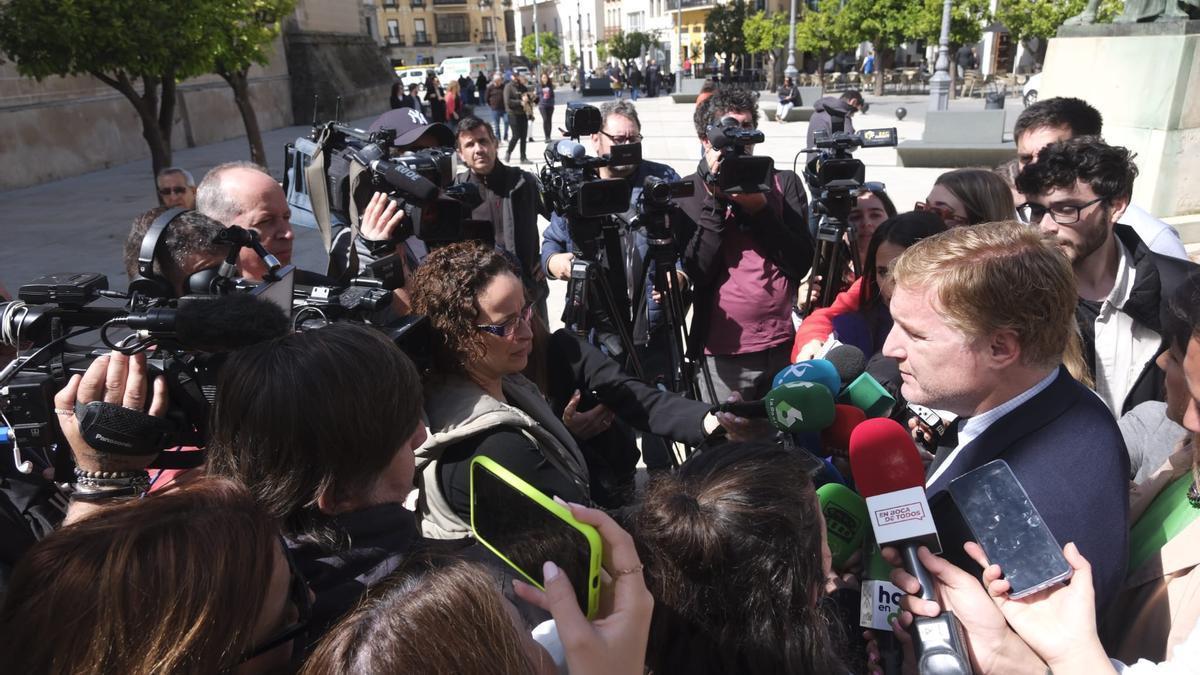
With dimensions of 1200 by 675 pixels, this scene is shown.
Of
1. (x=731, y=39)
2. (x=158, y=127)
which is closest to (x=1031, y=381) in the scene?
(x=158, y=127)

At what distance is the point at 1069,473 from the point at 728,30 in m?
42.6

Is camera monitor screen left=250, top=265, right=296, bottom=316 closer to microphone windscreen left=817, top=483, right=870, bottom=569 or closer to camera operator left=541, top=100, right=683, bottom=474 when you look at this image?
microphone windscreen left=817, top=483, right=870, bottom=569

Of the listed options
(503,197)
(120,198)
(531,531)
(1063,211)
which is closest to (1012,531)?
(531,531)

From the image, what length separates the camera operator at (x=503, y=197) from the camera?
4129 mm

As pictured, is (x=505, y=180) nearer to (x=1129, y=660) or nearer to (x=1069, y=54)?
(x=1129, y=660)

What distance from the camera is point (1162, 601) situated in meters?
1.45

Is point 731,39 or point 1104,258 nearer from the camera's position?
A: point 1104,258

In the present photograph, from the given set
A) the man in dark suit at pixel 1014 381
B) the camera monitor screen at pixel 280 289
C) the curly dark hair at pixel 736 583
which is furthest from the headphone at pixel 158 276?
the man in dark suit at pixel 1014 381

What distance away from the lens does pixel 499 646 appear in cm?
98

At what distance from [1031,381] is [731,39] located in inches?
1670

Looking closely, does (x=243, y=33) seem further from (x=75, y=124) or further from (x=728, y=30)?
(x=728, y=30)

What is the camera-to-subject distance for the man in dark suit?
1.44 metres

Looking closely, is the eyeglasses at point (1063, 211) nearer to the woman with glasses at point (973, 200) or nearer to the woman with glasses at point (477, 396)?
the woman with glasses at point (973, 200)

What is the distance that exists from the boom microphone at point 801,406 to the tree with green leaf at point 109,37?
886 cm
